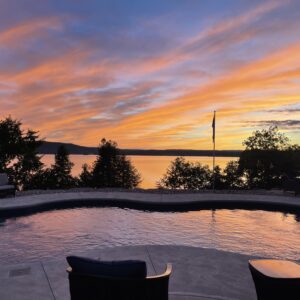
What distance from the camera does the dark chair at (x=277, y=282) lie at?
11.9ft

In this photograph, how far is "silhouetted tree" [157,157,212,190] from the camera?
3128 cm

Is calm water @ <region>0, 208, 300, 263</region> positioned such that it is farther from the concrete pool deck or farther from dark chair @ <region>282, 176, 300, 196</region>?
dark chair @ <region>282, 176, 300, 196</region>

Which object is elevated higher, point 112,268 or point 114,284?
point 112,268

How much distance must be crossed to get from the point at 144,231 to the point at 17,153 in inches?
643

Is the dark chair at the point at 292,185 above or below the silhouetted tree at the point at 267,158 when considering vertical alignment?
below

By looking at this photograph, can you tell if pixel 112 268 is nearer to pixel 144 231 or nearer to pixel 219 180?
pixel 144 231

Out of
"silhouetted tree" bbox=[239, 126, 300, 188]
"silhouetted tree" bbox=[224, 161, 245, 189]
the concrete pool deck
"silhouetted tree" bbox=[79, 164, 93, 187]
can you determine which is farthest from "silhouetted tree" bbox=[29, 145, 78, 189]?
the concrete pool deck

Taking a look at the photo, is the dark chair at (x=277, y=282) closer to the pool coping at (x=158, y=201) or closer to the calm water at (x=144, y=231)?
the calm water at (x=144, y=231)

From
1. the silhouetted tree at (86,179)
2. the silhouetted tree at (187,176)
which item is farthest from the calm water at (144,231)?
the silhouetted tree at (86,179)

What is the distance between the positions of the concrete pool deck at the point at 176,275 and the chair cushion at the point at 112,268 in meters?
1.64

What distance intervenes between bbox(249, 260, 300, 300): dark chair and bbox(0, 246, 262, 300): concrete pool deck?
1.26 m

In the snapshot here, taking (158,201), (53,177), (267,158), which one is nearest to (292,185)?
(158,201)

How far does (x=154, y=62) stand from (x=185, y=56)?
146 cm

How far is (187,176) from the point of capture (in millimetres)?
31797
